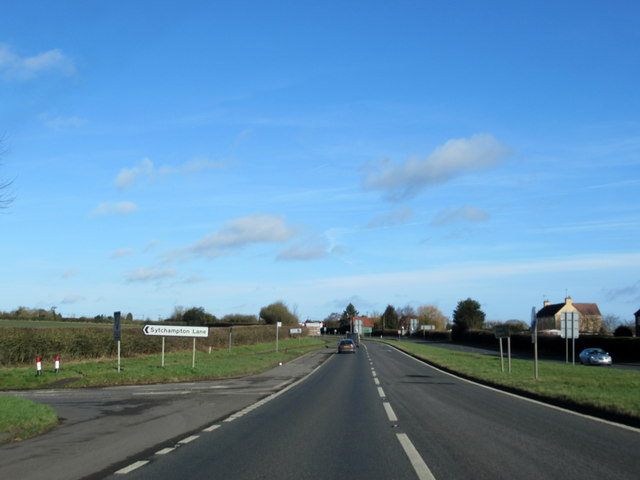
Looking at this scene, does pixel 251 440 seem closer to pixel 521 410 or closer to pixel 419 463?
pixel 419 463

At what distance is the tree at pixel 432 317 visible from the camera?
179500 millimetres

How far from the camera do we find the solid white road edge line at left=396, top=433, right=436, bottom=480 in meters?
7.34

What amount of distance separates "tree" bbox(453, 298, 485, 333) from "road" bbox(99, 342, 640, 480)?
102731 mm

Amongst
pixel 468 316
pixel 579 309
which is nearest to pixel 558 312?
pixel 579 309

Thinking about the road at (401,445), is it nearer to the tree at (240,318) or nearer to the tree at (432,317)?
the tree at (240,318)

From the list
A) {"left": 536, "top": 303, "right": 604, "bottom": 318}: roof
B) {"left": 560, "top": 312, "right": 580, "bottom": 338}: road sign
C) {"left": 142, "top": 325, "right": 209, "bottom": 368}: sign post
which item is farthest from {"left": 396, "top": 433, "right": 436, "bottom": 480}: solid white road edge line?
{"left": 536, "top": 303, "right": 604, "bottom": 318}: roof

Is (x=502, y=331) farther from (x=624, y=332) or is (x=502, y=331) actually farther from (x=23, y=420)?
(x=624, y=332)

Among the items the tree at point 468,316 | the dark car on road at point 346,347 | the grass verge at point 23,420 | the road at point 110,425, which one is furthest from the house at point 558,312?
the grass verge at point 23,420

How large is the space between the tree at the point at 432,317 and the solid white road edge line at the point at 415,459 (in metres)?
172

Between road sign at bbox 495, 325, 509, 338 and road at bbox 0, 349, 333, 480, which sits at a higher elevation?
road sign at bbox 495, 325, 509, 338

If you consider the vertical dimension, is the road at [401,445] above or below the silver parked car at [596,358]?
above

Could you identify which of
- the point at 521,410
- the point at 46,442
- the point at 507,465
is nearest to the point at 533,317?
the point at 521,410

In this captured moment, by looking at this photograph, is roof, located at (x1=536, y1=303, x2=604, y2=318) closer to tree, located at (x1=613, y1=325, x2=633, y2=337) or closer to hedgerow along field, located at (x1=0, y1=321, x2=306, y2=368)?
tree, located at (x1=613, y1=325, x2=633, y2=337)

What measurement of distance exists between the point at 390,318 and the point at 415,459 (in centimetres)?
18234
